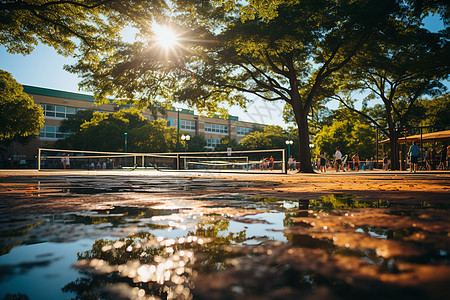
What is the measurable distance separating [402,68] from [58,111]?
6126cm

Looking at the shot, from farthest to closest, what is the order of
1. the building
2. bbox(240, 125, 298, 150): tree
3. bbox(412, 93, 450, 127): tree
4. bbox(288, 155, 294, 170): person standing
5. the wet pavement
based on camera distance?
bbox(240, 125, 298, 150): tree, the building, bbox(412, 93, 450, 127): tree, bbox(288, 155, 294, 170): person standing, the wet pavement

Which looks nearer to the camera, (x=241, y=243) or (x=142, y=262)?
(x=142, y=262)

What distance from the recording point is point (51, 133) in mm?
A: 61750

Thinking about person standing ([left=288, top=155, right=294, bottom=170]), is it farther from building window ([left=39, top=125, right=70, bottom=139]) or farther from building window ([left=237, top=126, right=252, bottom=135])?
building window ([left=237, top=126, right=252, bottom=135])

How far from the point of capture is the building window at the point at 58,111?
202 ft

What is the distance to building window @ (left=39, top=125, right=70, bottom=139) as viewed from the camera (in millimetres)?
60812

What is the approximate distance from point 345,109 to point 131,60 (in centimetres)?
2252

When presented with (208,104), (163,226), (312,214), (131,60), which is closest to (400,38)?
(208,104)

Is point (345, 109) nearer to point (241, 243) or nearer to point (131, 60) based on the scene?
point (131, 60)

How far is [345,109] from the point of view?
107ft

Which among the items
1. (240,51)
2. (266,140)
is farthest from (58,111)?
(240,51)

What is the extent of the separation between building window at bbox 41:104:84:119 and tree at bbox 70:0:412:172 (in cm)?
4923

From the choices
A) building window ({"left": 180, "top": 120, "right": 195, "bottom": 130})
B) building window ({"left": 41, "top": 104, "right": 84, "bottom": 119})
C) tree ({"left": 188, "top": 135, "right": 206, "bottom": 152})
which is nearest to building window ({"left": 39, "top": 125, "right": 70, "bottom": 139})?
building window ({"left": 41, "top": 104, "right": 84, "bottom": 119})

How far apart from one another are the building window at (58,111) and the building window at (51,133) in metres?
2.55
